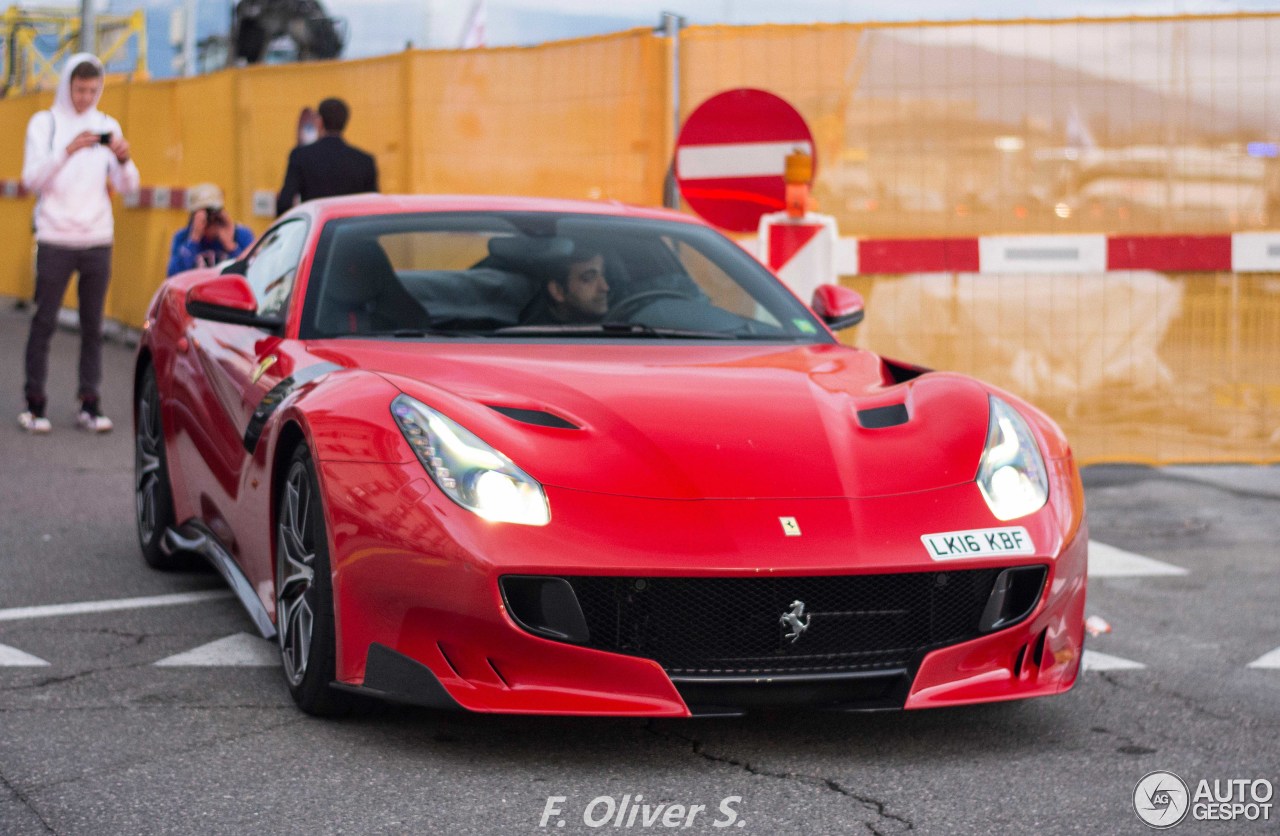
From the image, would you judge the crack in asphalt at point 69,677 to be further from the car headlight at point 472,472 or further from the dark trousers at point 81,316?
the dark trousers at point 81,316

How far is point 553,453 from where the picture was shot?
13.8ft

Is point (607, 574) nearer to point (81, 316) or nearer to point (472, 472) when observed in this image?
point (472, 472)

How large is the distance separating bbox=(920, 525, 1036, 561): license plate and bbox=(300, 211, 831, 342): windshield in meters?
1.40

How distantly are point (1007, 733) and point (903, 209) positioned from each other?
5615mm

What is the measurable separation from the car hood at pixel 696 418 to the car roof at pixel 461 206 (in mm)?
851

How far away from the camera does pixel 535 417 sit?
14.3ft

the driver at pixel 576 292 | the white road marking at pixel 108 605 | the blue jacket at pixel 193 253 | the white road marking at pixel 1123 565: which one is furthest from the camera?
the blue jacket at pixel 193 253

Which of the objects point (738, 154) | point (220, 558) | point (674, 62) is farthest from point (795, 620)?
point (674, 62)

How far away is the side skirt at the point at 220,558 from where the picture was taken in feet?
16.4

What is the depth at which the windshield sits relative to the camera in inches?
211

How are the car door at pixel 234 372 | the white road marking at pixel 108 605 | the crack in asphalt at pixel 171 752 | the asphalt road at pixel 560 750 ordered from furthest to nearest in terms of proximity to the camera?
the white road marking at pixel 108 605, the car door at pixel 234 372, the crack in asphalt at pixel 171 752, the asphalt road at pixel 560 750

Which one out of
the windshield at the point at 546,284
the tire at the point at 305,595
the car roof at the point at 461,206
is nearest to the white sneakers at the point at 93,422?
the car roof at the point at 461,206

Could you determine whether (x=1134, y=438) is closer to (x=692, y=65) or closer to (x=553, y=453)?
(x=692, y=65)

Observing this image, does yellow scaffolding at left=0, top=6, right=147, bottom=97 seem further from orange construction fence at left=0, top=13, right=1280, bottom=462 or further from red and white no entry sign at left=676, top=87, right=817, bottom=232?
red and white no entry sign at left=676, top=87, right=817, bottom=232
